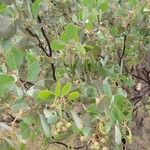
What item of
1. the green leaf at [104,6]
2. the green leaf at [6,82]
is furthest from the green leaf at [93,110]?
the green leaf at [104,6]

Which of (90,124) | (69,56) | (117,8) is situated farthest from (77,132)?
(117,8)

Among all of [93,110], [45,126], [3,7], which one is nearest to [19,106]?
[45,126]

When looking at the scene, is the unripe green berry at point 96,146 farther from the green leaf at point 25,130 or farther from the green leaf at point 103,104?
the green leaf at point 25,130

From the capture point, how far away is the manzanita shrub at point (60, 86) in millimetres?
1220

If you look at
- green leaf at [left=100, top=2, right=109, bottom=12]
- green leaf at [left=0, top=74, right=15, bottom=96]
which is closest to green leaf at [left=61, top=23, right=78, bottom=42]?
green leaf at [left=0, top=74, right=15, bottom=96]

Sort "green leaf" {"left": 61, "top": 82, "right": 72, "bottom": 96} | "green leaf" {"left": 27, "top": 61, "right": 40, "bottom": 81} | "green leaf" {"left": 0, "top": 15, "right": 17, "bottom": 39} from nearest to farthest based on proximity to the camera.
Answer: "green leaf" {"left": 61, "top": 82, "right": 72, "bottom": 96} < "green leaf" {"left": 27, "top": 61, "right": 40, "bottom": 81} < "green leaf" {"left": 0, "top": 15, "right": 17, "bottom": 39}

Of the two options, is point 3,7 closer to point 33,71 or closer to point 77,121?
point 33,71

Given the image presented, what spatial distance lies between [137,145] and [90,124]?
2.39 m

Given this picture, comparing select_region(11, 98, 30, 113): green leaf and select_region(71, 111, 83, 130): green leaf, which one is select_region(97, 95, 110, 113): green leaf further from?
select_region(11, 98, 30, 113): green leaf

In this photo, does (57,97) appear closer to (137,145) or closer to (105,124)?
(105,124)

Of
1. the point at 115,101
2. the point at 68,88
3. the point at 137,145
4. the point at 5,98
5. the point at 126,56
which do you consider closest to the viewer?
the point at 68,88

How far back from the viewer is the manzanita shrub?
4.00 feet

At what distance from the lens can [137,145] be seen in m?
3.58

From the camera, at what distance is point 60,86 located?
1164 millimetres
